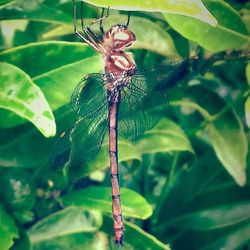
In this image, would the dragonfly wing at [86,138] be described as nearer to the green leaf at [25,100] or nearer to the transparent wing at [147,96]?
the transparent wing at [147,96]

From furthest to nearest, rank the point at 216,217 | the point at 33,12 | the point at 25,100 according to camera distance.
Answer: the point at 216,217, the point at 33,12, the point at 25,100

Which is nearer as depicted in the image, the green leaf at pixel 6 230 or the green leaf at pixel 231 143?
the green leaf at pixel 6 230

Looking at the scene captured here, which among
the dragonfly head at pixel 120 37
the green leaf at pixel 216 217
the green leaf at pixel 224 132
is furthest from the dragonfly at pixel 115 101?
the green leaf at pixel 216 217

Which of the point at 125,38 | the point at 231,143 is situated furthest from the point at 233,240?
the point at 125,38

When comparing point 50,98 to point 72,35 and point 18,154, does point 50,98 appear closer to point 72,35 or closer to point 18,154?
point 18,154

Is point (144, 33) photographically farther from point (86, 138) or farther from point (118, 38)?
point (86, 138)

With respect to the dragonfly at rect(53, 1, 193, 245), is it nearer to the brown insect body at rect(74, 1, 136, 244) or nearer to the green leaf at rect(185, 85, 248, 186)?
the brown insect body at rect(74, 1, 136, 244)

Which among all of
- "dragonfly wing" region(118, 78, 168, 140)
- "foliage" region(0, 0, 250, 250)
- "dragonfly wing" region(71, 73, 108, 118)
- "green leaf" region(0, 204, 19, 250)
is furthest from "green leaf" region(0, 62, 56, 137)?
"dragonfly wing" region(118, 78, 168, 140)
